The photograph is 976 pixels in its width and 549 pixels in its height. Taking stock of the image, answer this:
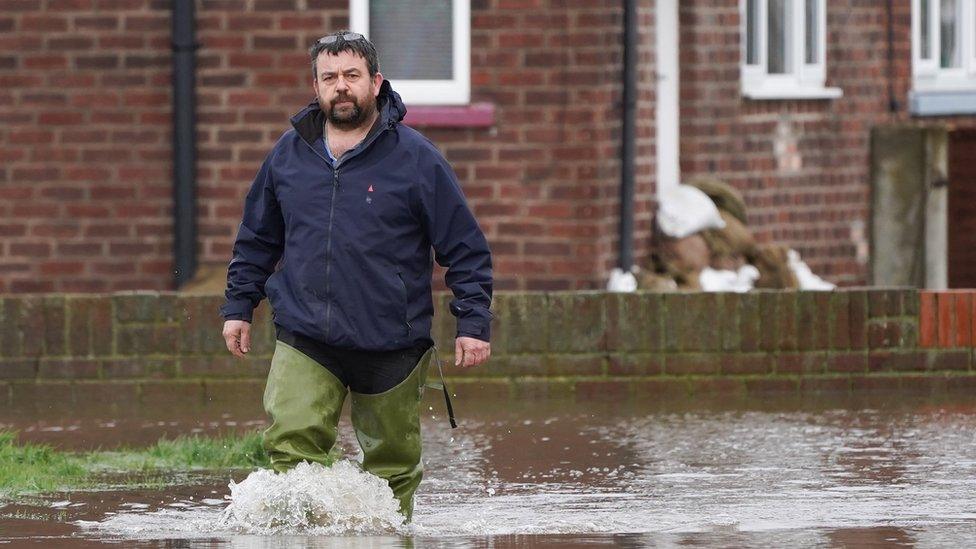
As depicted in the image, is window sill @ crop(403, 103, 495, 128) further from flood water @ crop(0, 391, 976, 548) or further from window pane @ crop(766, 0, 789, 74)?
window pane @ crop(766, 0, 789, 74)

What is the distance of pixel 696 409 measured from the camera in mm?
11906

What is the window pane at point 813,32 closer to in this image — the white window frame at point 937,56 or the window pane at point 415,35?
the white window frame at point 937,56

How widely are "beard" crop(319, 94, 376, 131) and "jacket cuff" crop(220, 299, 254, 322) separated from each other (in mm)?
696

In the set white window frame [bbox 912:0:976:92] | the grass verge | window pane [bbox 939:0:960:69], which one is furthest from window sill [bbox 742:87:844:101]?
the grass verge

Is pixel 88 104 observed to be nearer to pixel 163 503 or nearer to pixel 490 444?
pixel 490 444

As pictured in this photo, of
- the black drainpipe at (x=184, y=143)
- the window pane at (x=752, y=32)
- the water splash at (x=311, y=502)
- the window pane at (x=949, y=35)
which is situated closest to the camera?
the water splash at (x=311, y=502)

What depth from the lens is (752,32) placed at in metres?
16.9

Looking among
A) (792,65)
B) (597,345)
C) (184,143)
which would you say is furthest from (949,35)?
(597,345)

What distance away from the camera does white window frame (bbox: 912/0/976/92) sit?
18594 mm

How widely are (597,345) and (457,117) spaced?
2.37 m

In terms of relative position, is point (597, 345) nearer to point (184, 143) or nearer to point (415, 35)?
point (415, 35)

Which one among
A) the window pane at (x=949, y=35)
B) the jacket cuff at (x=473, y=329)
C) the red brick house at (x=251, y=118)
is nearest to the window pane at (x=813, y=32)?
the window pane at (x=949, y=35)

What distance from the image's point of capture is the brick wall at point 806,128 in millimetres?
15805

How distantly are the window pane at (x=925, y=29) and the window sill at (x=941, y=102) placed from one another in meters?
0.37
